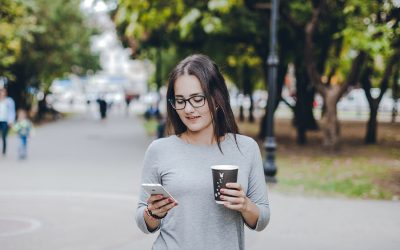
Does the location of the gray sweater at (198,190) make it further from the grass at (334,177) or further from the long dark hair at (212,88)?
the grass at (334,177)

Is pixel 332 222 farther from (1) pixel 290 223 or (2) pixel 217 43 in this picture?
(2) pixel 217 43

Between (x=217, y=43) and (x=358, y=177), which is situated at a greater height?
(x=217, y=43)

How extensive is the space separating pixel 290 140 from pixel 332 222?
536 inches

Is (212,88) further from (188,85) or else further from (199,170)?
(199,170)

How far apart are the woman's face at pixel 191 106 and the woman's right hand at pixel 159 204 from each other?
1.30 feet

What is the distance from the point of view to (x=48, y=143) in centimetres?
1970

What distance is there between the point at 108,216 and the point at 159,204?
19.8ft

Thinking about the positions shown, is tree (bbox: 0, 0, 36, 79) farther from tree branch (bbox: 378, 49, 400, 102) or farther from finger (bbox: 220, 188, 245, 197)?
finger (bbox: 220, 188, 245, 197)

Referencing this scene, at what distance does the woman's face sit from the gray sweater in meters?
0.10

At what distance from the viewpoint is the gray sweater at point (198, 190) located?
102 inches

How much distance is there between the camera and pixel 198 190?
2.58 meters

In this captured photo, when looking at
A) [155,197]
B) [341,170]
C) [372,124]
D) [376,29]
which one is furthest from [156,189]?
[372,124]

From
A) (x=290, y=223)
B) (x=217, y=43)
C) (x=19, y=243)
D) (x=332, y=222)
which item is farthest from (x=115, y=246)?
(x=217, y=43)

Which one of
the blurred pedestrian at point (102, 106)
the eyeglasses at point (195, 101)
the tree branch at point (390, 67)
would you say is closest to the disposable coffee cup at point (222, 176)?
the eyeglasses at point (195, 101)
